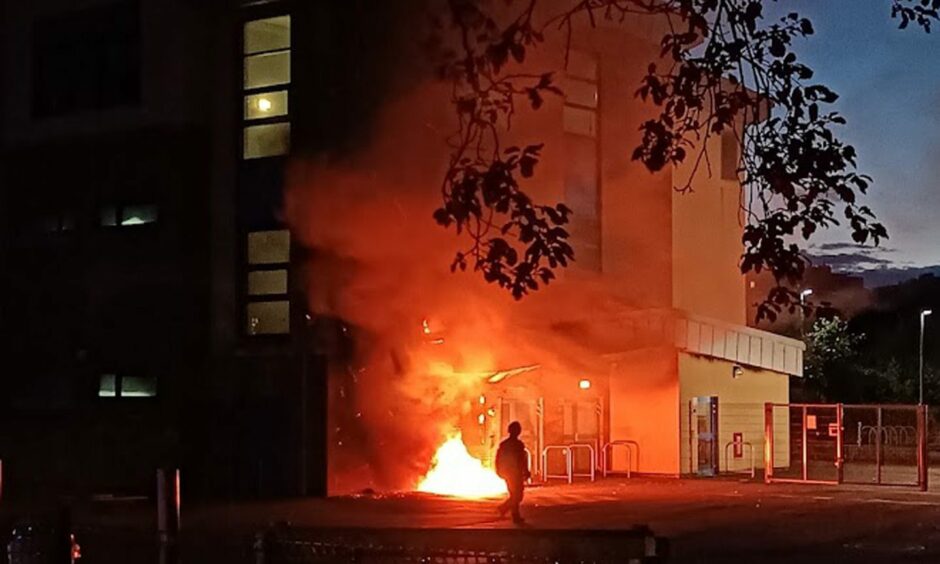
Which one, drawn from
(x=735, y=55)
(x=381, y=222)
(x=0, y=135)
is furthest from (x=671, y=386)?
(x=735, y=55)

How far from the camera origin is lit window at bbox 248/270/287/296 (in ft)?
87.9

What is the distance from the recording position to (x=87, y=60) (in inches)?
1174

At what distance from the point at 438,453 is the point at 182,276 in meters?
6.20

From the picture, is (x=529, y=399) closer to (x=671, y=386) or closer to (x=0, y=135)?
(x=671, y=386)

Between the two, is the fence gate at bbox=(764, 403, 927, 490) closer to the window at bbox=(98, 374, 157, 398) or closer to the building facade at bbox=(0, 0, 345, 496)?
the building facade at bbox=(0, 0, 345, 496)

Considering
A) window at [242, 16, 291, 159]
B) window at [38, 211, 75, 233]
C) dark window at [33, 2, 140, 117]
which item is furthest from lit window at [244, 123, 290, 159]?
window at [38, 211, 75, 233]

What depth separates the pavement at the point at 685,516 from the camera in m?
17.2

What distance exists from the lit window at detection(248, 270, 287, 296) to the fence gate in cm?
1029

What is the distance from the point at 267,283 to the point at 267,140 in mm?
2740

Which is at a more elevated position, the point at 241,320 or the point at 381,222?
the point at 381,222

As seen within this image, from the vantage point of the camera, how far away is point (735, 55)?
7.68 m

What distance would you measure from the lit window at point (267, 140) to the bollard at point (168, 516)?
16.5 metres

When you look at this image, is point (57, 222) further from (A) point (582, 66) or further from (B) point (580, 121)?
(A) point (582, 66)

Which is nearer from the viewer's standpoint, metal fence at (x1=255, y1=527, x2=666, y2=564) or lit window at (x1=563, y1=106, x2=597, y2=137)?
metal fence at (x1=255, y1=527, x2=666, y2=564)
